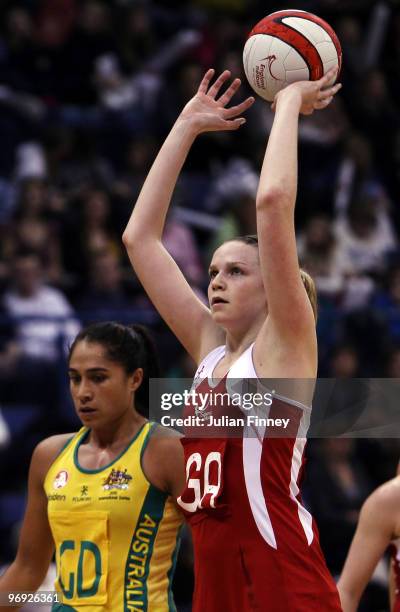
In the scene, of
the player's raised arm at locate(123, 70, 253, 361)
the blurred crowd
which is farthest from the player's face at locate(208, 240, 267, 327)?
the blurred crowd

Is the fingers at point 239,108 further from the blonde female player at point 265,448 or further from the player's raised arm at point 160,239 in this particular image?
the blonde female player at point 265,448

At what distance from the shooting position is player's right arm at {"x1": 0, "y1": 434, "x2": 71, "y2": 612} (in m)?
4.64

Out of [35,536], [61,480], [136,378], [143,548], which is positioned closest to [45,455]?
[61,480]

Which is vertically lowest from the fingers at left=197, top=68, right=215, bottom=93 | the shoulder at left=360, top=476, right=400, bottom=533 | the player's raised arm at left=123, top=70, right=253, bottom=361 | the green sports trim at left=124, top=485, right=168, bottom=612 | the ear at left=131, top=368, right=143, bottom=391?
the green sports trim at left=124, top=485, right=168, bottom=612

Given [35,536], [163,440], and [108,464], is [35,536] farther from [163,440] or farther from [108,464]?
[163,440]

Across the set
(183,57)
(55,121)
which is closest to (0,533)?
(55,121)

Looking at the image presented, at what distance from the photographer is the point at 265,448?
3.68m

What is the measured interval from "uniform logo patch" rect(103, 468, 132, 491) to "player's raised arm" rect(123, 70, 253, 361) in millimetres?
545

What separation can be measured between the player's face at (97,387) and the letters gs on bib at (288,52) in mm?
1198

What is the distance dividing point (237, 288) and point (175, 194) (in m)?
7.21

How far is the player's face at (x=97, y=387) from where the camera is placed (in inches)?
176

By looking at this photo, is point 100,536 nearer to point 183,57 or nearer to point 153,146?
point 153,146

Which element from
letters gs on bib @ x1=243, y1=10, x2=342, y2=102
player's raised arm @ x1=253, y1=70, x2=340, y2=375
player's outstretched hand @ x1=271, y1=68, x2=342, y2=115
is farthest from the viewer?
letters gs on bib @ x1=243, y1=10, x2=342, y2=102

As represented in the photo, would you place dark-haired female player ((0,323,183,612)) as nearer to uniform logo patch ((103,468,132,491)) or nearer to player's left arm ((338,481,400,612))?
uniform logo patch ((103,468,132,491))
